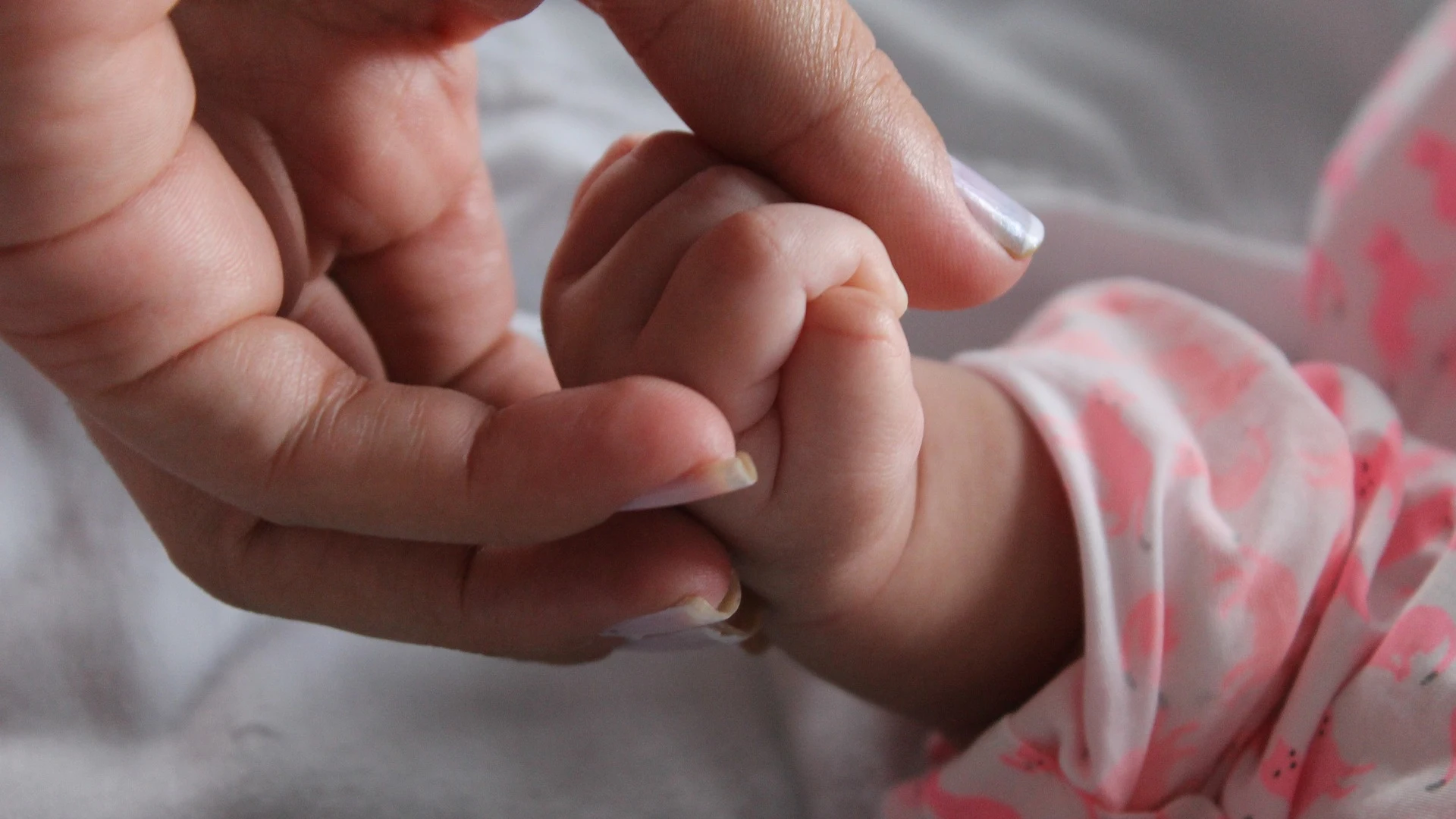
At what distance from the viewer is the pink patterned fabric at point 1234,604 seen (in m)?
0.63

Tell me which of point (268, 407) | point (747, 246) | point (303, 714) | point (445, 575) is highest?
point (747, 246)

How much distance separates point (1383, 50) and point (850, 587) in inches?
41.8

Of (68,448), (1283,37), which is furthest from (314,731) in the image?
(1283,37)

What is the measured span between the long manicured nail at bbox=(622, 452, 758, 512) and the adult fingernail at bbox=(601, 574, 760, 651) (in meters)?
0.09

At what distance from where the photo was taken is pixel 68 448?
0.84 metres

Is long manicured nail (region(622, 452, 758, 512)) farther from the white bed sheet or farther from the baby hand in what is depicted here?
the white bed sheet

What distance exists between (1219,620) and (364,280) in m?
0.55

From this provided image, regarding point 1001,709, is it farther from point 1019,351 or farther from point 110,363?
point 110,363

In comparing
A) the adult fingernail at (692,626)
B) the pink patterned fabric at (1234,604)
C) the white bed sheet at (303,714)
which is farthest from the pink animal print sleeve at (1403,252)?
the adult fingernail at (692,626)

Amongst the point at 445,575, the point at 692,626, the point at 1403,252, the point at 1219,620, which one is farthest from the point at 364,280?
the point at 1403,252

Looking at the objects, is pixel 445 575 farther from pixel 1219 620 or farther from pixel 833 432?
pixel 1219 620

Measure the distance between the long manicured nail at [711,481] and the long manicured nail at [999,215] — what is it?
0.73 ft

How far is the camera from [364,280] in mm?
738

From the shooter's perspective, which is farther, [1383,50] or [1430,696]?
[1383,50]
